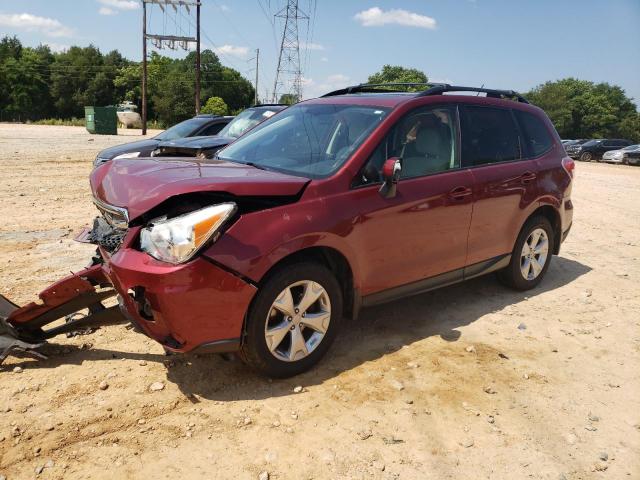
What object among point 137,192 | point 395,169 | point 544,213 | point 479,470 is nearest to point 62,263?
point 137,192

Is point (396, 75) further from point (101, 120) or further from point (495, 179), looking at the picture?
point (495, 179)

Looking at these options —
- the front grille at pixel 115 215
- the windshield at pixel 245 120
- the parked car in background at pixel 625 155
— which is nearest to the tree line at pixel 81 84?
the parked car in background at pixel 625 155

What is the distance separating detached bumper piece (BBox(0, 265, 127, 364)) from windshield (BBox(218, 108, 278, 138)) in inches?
254

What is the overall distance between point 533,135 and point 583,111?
289 feet

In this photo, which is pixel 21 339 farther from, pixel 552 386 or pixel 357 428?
pixel 552 386

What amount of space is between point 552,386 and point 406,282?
4.04 feet

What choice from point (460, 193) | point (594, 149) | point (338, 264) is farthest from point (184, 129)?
point (594, 149)

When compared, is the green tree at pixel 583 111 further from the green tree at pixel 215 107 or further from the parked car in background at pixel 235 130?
the parked car in background at pixel 235 130

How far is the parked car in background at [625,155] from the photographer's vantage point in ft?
102

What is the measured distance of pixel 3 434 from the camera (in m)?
2.81

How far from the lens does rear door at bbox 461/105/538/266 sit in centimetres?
448

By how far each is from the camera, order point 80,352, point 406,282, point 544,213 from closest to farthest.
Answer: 1. point 80,352
2. point 406,282
3. point 544,213

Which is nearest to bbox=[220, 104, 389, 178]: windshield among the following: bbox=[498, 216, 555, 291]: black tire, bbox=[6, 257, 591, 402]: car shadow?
bbox=[6, 257, 591, 402]: car shadow

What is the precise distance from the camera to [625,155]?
3159cm
